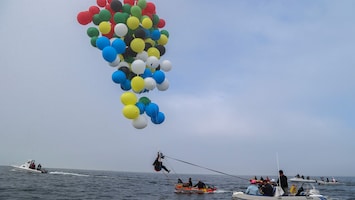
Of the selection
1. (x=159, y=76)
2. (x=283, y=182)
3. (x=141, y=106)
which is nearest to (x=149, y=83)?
(x=159, y=76)

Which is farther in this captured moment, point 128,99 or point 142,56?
point 142,56

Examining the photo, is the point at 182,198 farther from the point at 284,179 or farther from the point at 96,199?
the point at 284,179

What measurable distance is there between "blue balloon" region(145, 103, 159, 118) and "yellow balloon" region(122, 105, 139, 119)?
663mm

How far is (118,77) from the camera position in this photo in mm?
11086

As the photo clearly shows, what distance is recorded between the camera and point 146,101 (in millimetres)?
11938

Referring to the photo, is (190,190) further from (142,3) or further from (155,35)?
(142,3)

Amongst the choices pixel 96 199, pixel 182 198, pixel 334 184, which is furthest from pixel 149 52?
pixel 334 184

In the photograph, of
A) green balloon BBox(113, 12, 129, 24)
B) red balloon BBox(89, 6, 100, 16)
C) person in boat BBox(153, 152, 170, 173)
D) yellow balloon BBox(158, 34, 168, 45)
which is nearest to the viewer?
green balloon BBox(113, 12, 129, 24)

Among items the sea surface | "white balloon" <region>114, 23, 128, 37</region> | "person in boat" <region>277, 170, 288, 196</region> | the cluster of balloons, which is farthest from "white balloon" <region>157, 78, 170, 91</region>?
"person in boat" <region>277, 170, 288, 196</region>

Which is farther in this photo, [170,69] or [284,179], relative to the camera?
[284,179]

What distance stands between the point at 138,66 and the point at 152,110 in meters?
1.49

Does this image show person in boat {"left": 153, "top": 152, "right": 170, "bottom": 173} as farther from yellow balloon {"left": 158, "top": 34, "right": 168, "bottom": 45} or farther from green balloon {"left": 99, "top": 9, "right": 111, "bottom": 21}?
green balloon {"left": 99, "top": 9, "right": 111, "bottom": 21}

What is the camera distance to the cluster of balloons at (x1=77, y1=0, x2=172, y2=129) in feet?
36.5

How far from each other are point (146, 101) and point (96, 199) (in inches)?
717
